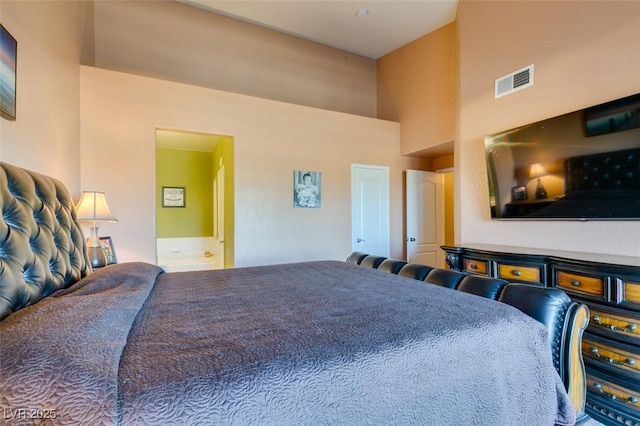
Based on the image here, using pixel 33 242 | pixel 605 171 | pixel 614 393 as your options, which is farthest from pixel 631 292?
pixel 33 242

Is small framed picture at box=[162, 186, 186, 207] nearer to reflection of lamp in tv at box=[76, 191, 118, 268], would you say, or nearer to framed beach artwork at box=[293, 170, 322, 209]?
framed beach artwork at box=[293, 170, 322, 209]

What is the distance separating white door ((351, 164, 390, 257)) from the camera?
15.3 ft

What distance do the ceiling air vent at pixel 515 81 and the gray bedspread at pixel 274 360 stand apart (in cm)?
244

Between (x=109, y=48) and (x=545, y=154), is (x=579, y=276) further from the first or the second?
(x=109, y=48)

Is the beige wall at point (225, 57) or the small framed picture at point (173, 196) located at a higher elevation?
the beige wall at point (225, 57)

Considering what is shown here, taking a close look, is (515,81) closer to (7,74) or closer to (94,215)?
(7,74)

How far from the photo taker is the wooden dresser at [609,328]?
1707 millimetres

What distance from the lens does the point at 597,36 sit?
7.40 feet

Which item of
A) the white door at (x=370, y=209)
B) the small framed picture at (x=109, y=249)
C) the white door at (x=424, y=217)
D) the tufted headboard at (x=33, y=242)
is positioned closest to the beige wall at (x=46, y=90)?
the tufted headboard at (x=33, y=242)

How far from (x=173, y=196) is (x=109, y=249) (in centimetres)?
332

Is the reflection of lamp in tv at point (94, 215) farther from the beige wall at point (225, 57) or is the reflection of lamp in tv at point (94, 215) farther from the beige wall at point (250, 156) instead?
the beige wall at point (225, 57)

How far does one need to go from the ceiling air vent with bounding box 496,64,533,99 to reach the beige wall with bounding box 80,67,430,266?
2012 mm

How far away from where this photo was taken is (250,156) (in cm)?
391

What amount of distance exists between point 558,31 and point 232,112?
341 cm
